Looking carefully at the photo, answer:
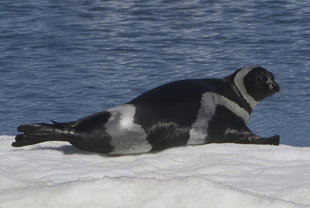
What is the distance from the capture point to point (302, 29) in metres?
11.4

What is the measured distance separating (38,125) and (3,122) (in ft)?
9.92

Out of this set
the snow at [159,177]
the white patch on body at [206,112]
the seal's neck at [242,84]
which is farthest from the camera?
the seal's neck at [242,84]

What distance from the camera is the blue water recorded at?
9.06m

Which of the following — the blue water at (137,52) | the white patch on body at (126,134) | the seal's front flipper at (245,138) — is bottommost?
the blue water at (137,52)

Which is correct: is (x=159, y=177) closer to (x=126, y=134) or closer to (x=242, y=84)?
(x=126, y=134)

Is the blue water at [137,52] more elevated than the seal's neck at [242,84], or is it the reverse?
the seal's neck at [242,84]

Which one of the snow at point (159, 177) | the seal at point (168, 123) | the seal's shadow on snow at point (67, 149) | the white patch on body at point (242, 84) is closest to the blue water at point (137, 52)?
the white patch on body at point (242, 84)

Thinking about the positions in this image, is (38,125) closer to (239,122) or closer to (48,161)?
(48,161)

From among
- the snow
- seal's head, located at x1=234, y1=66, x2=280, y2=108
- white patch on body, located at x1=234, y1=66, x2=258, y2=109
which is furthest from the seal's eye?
the snow

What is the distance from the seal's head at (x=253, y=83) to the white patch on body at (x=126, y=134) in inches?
45.0

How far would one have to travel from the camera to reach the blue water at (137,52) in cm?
906

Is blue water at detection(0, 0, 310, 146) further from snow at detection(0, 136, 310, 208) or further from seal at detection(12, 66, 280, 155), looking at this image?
snow at detection(0, 136, 310, 208)

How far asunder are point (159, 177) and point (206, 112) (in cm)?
140

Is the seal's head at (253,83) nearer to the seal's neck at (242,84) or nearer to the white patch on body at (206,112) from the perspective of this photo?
the seal's neck at (242,84)
